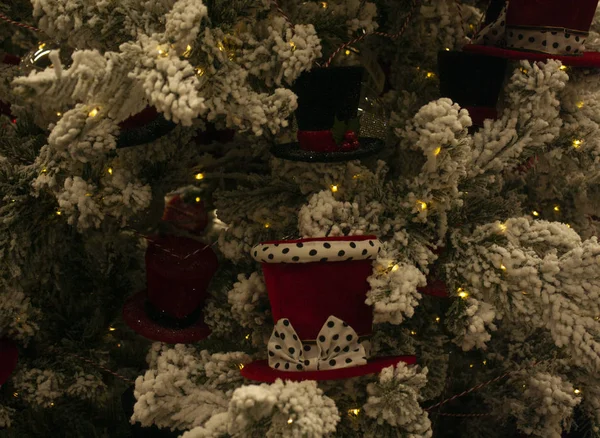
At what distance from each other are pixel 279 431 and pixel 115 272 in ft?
2.13

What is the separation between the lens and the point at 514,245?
97cm

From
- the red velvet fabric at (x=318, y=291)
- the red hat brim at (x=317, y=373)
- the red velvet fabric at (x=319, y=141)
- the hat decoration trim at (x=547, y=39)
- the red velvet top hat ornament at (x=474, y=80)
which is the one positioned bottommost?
the red hat brim at (x=317, y=373)

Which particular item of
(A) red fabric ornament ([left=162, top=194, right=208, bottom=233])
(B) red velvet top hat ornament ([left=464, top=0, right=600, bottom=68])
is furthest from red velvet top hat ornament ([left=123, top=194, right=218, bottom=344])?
(B) red velvet top hat ornament ([left=464, top=0, right=600, bottom=68])

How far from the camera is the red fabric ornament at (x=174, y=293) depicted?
1.20 metres

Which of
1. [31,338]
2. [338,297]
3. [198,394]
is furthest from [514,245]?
[31,338]

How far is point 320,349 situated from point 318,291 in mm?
89

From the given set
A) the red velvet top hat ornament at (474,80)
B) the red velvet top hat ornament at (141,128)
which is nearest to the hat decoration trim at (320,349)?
the red velvet top hat ornament at (141,128)

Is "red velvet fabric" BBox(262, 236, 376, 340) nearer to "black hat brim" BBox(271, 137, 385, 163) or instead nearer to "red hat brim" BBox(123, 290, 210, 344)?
"black hat brim" BBox(271, 137, 385, 163)

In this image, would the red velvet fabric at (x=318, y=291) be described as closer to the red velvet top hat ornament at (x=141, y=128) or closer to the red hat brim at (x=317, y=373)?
the red hat brim at (x=317, y=373)

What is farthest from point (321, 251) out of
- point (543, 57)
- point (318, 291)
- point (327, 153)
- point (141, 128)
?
point (543, 57)

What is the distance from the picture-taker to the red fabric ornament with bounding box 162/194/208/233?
145cm

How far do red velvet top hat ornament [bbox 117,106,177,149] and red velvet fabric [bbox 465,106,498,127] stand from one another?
1.81 ft

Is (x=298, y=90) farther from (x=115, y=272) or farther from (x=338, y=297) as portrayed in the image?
(x=115, y=272)

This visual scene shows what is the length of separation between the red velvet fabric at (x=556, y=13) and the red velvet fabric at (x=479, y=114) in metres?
0.16
